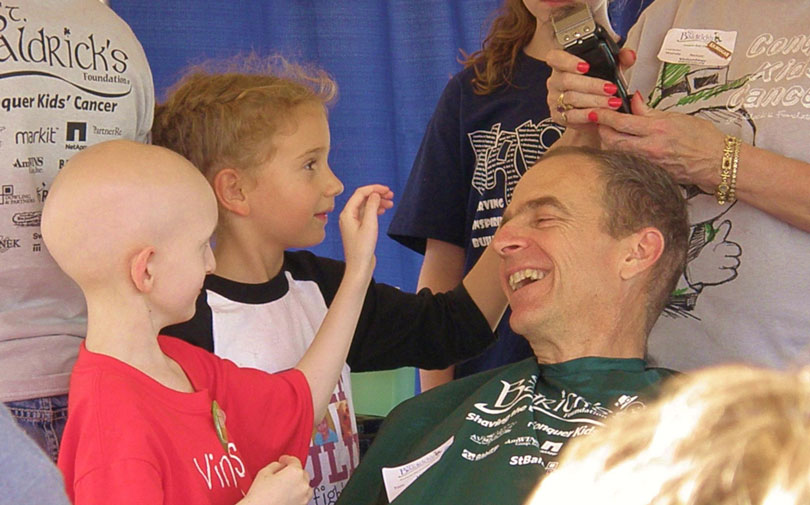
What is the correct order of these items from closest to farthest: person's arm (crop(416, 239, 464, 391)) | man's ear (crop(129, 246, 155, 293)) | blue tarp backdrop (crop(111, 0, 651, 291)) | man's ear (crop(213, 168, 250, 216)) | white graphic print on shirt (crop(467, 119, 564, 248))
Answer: man's ear (crop(129, 246, 155, 293)), man's ear (crop(213, 168, 250, 216)), white graphic print on shirt (crop(467, 119, 564, 248)), person's arm (crop(416, 239, 464, 391)), blue tarp backdrop (crop(111, 0, 651, 291))

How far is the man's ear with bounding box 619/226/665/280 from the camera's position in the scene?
5.88 ft

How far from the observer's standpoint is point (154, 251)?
56.6 inches

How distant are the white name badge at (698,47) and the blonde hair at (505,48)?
0.46 meters

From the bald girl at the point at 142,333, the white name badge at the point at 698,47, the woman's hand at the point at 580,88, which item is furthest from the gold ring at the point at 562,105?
the bald girl at the point at 142,333

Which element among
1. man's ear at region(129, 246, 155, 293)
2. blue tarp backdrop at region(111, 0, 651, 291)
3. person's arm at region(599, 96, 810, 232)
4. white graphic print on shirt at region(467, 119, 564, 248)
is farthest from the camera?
blue tarp backdrop at region(111, 0, 651, 291)

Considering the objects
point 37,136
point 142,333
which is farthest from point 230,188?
point 142,333

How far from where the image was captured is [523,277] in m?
1.84

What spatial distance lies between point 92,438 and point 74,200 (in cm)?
34

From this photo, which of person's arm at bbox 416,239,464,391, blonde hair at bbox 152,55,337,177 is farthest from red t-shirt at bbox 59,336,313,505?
person's arm at bbox 416,239,464,391

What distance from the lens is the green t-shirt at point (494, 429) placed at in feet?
5.06

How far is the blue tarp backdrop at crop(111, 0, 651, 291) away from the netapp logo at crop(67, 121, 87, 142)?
3.46ft

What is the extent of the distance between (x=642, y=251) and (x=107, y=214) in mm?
928

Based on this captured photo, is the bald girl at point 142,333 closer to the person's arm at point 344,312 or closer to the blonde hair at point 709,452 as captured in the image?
the person's arm at point 344,312

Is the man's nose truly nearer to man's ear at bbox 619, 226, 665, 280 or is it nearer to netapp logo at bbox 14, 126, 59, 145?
man's ear at bbox 619, 226, 665, 280
